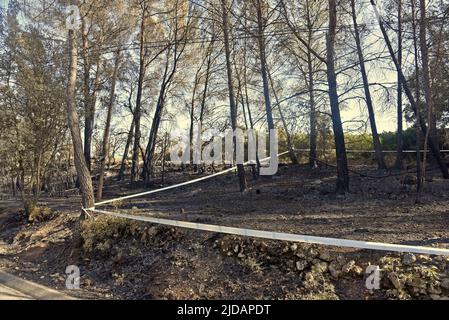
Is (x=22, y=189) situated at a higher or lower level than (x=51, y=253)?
higher

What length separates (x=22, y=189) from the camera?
9469 mm

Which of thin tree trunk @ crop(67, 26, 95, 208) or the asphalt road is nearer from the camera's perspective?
the asphalt road

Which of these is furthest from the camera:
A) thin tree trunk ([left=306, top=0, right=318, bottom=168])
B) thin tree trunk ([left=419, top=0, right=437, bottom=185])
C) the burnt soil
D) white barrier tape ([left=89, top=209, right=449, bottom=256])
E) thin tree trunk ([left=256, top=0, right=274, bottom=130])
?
thin tree trunk ([left=256, top=0, right=274, bottom=130])

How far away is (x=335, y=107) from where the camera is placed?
841 cm

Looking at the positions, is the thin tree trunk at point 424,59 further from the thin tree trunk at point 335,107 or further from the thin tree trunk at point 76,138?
the thin tree trunk at point 76,138

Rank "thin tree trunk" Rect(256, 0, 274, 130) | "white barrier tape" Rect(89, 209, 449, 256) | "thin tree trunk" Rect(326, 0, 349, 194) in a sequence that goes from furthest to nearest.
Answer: "thin tree trunk" Rect(256, 0, 274, 130), "thin tree trunk" Rect(326, 0, 349, 194), "white barrier tape" Rect(89, 209, 449, 256)

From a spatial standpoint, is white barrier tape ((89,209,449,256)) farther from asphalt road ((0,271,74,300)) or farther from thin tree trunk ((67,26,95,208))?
thin tree trunk ((67,26,95,208))

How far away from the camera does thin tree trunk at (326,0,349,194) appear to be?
827 centimetres

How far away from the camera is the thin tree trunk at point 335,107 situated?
8266 millimetres

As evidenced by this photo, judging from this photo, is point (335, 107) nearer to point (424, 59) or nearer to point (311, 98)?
point (311, 98)

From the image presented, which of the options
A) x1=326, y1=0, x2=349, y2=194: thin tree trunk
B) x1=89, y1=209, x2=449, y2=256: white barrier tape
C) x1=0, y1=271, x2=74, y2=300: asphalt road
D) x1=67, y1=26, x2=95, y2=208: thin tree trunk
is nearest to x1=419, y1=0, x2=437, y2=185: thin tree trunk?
x1=326, y1=0, x2=349, y2=194: thin tree trunk

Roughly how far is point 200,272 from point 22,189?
7198 millimetres
